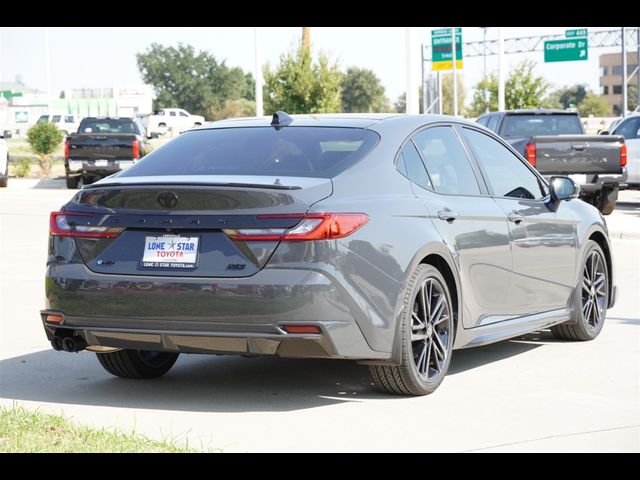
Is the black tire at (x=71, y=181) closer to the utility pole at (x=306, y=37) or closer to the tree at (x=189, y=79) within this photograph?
the utility pole at (x=306, y=37)

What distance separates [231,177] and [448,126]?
190cm

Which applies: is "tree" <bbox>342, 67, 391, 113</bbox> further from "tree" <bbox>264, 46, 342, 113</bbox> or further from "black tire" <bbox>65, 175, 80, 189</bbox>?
"black tire" <bbox>65, 175, 80, 189</bbox>

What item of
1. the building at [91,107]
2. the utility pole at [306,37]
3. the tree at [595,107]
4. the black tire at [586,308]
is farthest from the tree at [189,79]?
the black tire at [586,308]

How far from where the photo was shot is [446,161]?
8070mm

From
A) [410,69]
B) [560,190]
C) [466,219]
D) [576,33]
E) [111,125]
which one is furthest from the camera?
[576,33]

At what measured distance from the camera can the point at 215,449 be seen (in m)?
5.86

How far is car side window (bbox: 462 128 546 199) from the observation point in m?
8.53

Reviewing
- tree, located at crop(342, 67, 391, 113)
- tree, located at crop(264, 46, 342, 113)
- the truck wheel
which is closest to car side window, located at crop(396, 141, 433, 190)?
the truck wheel

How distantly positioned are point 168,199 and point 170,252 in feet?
0.97

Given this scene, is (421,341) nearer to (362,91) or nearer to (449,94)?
(449,94)

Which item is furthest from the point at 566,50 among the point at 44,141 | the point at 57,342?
the point at 57,342

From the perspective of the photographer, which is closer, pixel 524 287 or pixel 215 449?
pixel 215 449
